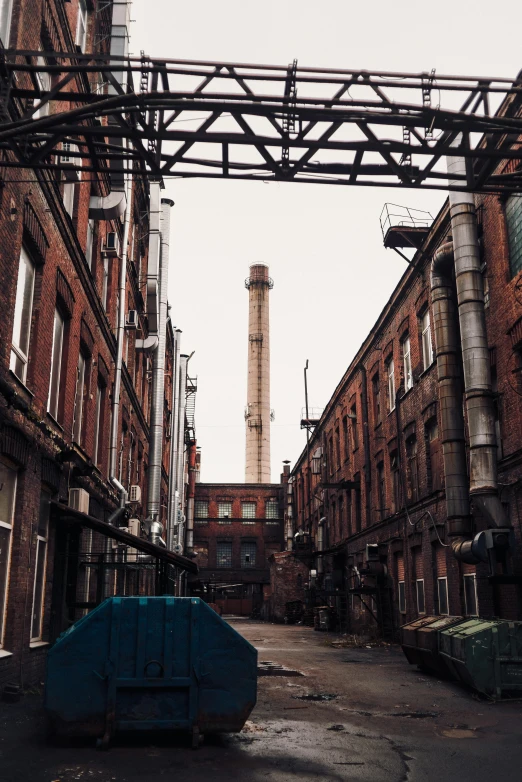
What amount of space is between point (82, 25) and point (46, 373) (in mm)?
8421

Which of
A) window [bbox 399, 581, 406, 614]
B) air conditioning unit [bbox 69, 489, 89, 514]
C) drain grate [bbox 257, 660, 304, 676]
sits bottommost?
drain grate [bbox 257, 660, 304, 676]

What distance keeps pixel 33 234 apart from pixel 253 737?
7471 millimetres

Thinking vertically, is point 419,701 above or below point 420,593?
below

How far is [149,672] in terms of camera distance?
25.9 ft

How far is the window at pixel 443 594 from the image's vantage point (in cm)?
1942

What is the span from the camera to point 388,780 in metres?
6.47

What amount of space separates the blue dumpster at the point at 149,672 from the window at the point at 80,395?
7117 mm

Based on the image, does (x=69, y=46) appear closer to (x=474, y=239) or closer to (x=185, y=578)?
(x=474, y=239)

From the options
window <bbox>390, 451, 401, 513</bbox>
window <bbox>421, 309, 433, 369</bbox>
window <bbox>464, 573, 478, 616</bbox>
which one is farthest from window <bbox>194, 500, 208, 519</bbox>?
window <bbox>464, 573, 478, 616</bbox>

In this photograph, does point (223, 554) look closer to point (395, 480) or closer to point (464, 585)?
point (395, 480)

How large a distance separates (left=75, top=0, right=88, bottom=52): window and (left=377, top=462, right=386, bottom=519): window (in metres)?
Result: 18.1

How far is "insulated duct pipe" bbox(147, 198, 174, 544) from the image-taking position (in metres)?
24.4

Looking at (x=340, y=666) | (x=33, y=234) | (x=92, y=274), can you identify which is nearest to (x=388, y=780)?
(x=33, y=234)

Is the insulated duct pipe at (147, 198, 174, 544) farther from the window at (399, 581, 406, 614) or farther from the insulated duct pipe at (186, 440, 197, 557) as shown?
the insulated duct pipe at (186, 440, 197, 557)
